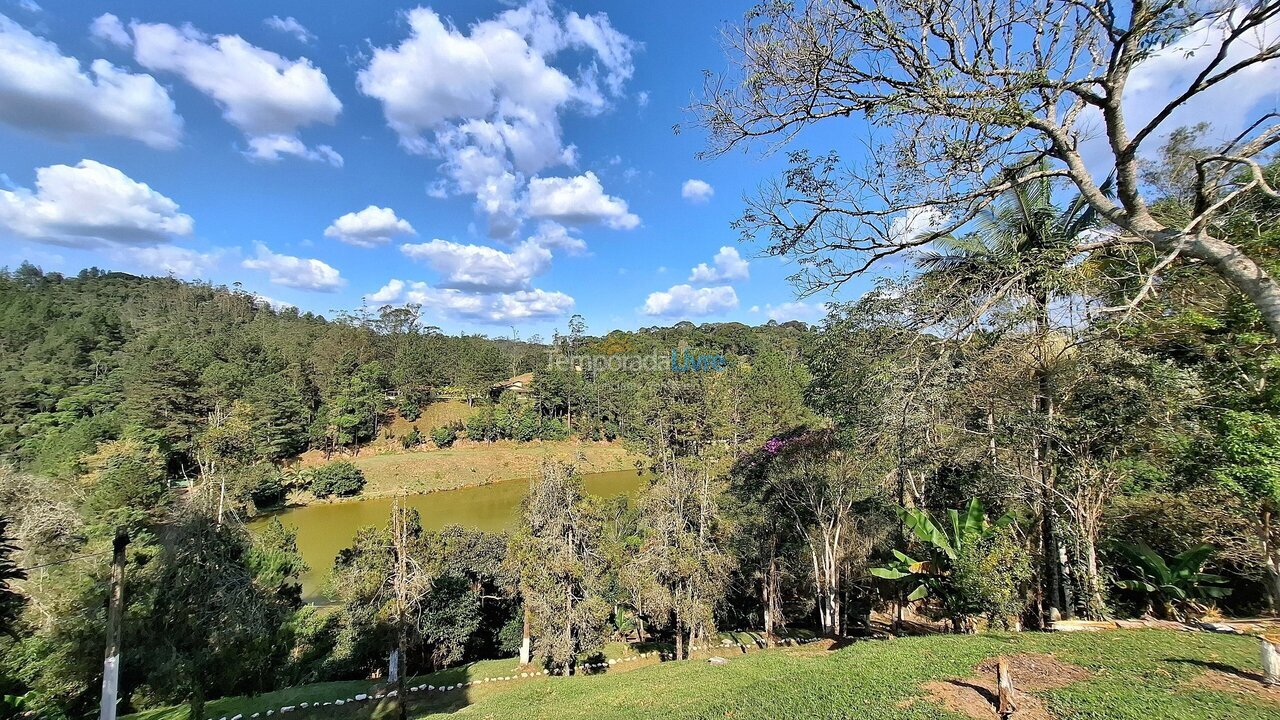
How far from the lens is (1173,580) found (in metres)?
7.02

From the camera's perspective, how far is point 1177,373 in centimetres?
521

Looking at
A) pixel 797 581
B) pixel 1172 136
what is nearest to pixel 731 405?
pixel 797 581

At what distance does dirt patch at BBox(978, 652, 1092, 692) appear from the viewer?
463 cm

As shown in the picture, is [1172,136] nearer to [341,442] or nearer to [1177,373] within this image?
[1177,373]

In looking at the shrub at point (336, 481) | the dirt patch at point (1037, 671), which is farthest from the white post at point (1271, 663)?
the shrub at point (336, 481)

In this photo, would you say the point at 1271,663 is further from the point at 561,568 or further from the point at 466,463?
the point at 466,463

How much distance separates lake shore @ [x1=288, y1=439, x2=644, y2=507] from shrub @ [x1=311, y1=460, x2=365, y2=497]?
0.40 metres

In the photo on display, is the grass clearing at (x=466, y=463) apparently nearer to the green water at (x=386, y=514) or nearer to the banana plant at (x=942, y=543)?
the green water at (x=386, y=514)

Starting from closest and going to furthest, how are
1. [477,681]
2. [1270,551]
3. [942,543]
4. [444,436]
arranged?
[1270,551] → [942,543] → [477,681] → [444,436]

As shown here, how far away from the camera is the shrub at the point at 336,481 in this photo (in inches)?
1155

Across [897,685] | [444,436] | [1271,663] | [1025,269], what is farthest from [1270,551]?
[444,436]

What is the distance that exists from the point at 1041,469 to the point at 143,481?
87.3ft

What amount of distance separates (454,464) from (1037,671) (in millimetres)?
36132

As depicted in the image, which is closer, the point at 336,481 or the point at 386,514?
the point at 386,514
